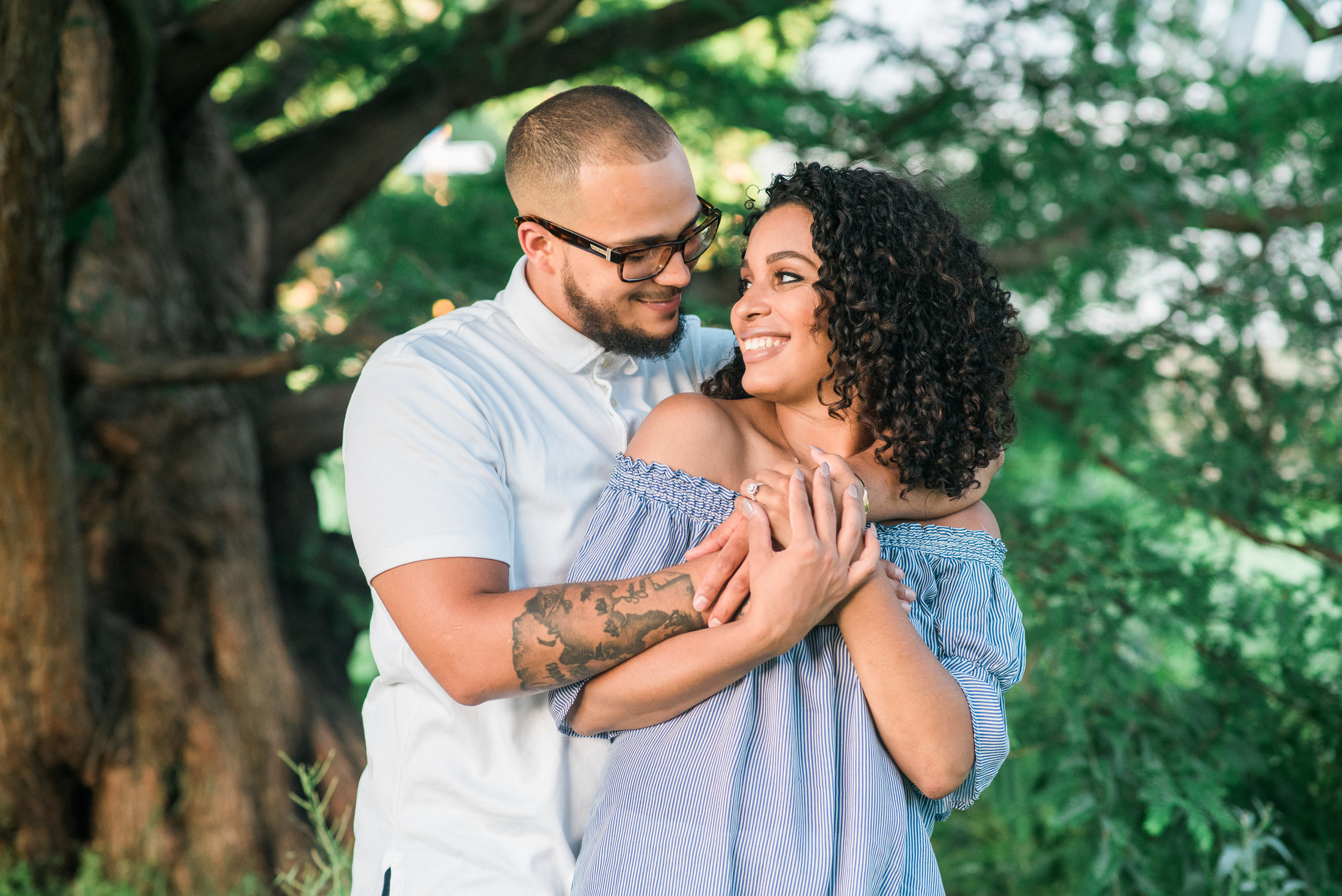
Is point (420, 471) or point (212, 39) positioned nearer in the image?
point (420, 471)

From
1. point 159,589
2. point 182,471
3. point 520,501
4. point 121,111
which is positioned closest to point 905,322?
point 520,501

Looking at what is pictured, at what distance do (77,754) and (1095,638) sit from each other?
12.2 ft

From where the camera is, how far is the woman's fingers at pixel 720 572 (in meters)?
1.62

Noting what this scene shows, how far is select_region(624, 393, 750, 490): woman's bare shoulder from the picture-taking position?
180 centimetres

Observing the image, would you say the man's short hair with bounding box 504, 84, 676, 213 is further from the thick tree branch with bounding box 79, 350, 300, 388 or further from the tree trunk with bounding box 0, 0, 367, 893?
the tree trunk with bounding box 0, 0, 367, 893

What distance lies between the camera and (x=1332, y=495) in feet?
12.5

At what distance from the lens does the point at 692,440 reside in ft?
5.92

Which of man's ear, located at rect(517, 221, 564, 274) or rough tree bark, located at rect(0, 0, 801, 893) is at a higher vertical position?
man's ear, located at rect(517, 221, 564, 274)

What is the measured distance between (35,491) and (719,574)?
281cm

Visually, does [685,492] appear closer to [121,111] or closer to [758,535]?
[758,535]

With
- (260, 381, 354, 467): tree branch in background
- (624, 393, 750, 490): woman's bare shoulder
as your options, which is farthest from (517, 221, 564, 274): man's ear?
(260, 381, 354, 467): tree branch in background

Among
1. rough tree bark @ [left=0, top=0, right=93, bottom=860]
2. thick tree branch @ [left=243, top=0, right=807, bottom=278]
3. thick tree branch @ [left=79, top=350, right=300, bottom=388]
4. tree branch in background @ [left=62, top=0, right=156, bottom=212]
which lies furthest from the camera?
thick tree branch @ [left=243, top=0, right=807, bottom=278]

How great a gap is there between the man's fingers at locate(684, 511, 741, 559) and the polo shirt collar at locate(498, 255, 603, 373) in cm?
59

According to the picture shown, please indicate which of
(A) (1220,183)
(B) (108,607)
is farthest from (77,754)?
(A) (1220,183)
